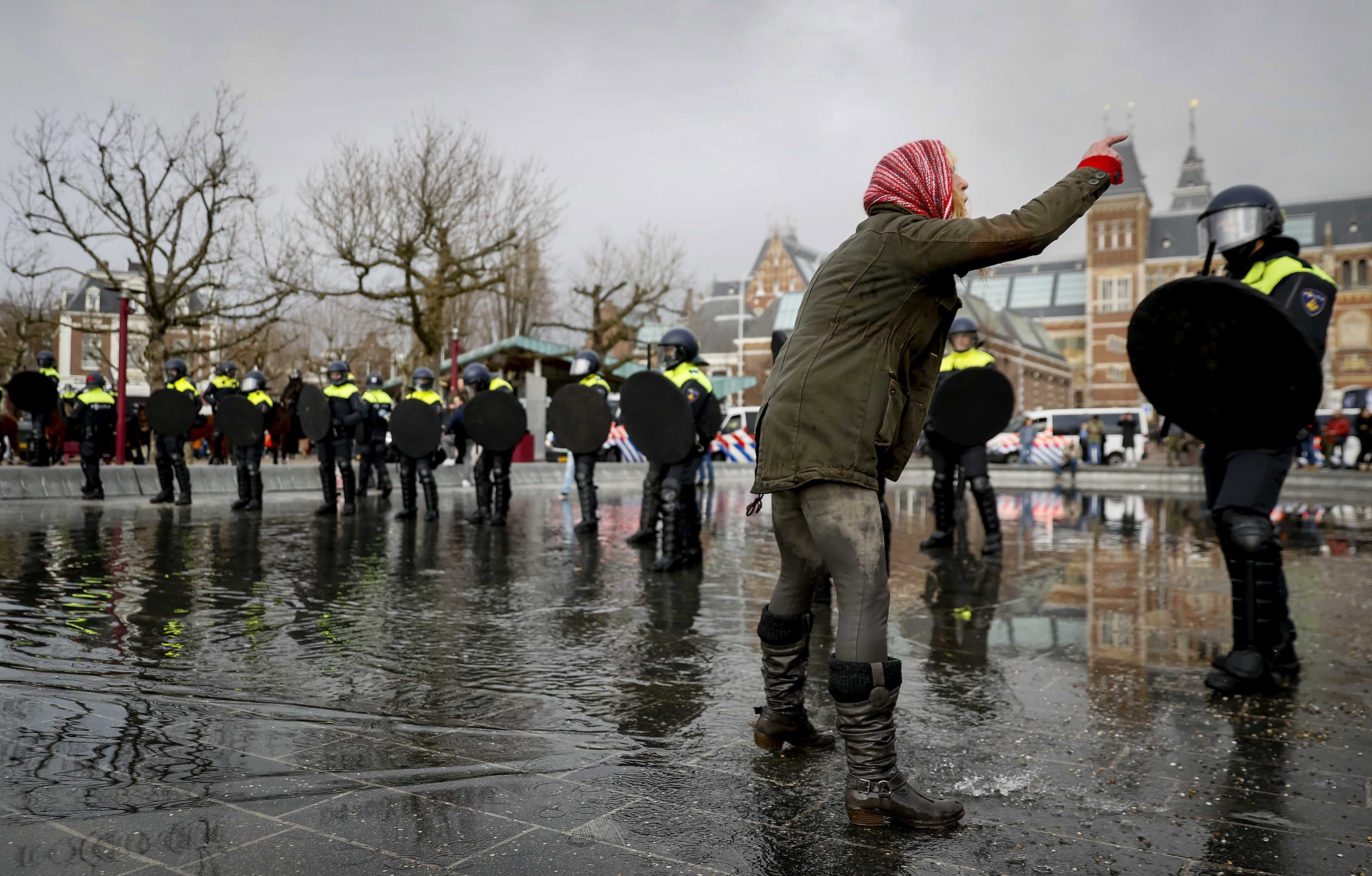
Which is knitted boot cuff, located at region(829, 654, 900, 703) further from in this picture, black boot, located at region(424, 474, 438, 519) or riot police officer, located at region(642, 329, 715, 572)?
black boot, located at region(424, 474, 438, 519)

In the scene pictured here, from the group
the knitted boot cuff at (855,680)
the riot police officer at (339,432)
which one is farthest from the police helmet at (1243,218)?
the riot police officer at (339,432)

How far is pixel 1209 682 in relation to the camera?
3.96 metres

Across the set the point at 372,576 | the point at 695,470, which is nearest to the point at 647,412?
the point at 695,470

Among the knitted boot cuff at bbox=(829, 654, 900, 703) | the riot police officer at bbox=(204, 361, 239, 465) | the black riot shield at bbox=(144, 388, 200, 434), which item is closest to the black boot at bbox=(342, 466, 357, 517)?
the riot police officer at bbox=(204, 361, 239, 465)

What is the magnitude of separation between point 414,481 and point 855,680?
991 cm

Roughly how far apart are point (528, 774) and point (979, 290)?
342ft

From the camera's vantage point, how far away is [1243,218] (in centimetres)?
427

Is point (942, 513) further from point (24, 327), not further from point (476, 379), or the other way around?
point (24, 327)

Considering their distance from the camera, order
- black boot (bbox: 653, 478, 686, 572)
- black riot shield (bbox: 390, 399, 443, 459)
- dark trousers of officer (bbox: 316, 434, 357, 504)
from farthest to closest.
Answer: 1. dark trousers of officer (bbox: 316, 434, 357, 504)
2. black riot shield (bbox: 390, 399, 443, 459)
3. black boot (bbox: 653, 478, 686, 572)

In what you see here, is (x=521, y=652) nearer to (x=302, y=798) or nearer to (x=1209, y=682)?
(x=302, y=798)

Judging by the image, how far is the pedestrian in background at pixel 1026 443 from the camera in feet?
99.7

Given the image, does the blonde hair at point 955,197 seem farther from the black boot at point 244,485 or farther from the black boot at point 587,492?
the black boot at point 244,485

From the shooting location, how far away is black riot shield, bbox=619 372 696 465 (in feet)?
24.8

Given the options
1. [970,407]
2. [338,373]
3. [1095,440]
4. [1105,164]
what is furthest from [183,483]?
[1095,440]
